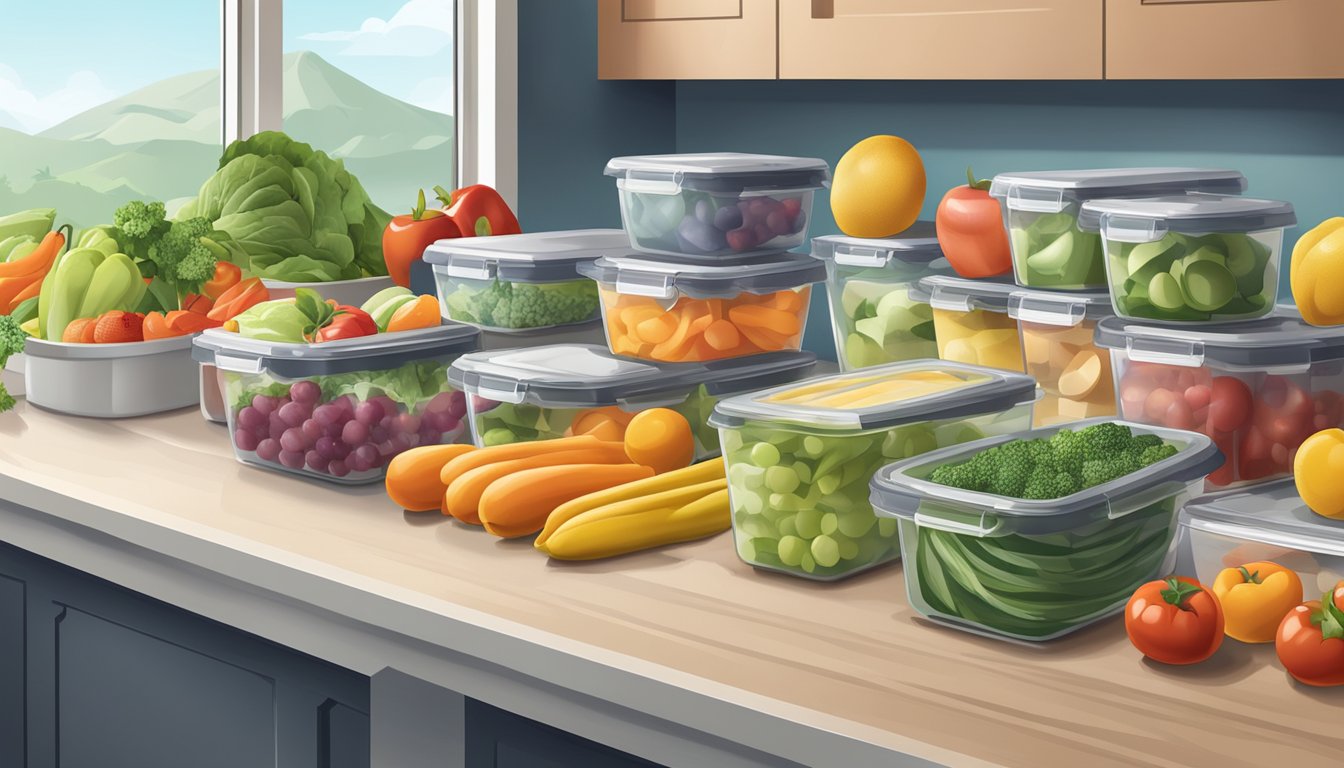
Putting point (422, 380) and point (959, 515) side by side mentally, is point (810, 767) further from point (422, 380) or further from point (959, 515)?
point (422, 380)

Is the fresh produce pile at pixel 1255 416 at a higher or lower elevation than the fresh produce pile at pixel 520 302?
lower

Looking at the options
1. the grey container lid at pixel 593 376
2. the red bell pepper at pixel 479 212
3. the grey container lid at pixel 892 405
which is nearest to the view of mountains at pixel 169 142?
the red bell pepper at pixel 479 212

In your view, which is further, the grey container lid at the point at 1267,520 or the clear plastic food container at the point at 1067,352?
the clear plastic food container at the point at 1067,352

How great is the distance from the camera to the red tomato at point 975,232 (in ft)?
4.74

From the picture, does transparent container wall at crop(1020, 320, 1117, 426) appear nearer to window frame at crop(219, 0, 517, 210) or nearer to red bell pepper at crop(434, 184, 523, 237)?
red bell pepper at crop(434, 184, 523, 237)

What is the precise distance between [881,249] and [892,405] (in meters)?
0.53

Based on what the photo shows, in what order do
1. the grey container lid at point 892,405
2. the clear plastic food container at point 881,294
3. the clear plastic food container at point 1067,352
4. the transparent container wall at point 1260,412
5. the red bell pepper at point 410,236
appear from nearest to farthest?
the grey container lid at point 892,405 → the transparent container wall at point 1260,412 → the clear plastic food container at point 1067,352 → the clear plastic food container at point 881,294 → the red bell pepper at point 410,236

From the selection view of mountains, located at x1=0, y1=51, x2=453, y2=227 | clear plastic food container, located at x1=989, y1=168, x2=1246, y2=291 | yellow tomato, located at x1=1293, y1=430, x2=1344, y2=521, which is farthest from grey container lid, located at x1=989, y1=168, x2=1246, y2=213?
view of mountains, located at x1=0, y1=51, x2=453, y2=227

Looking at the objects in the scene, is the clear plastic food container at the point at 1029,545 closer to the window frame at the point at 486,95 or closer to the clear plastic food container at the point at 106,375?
the clear plastic food container at the point at 106,375

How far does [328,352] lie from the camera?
1.36 meters

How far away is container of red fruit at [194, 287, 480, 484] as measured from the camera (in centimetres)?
137

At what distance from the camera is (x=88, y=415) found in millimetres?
1657

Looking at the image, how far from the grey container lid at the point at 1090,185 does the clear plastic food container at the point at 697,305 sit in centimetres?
24

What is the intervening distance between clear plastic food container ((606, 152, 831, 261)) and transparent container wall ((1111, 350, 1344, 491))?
0.50 meters
